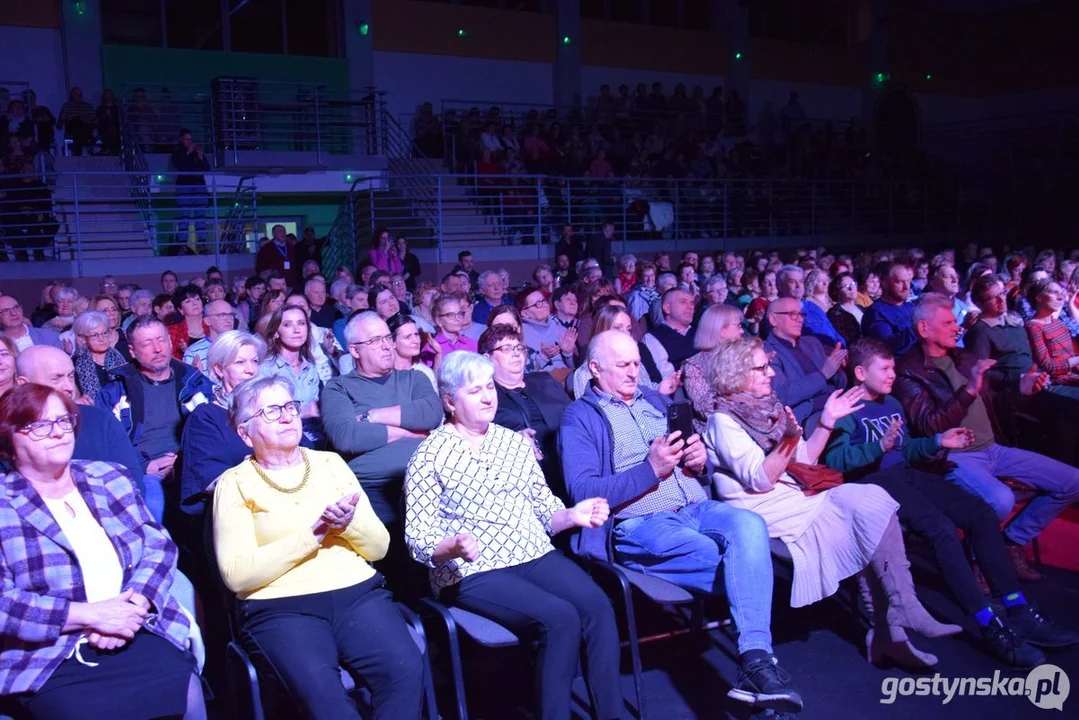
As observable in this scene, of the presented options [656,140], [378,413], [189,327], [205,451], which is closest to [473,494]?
[378,413]

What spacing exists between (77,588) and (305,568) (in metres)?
0.66

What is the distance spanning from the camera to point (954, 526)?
412cm

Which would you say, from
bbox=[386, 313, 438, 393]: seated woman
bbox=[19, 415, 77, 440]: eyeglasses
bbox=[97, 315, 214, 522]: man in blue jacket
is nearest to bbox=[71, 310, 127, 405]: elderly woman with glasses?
bbox=[97, 315, 214, 522]: man in blue jacket

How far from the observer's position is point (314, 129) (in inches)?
594

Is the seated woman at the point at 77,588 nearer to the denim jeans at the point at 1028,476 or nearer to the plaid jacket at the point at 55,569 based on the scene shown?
the plaid jacket at the point at 55,569

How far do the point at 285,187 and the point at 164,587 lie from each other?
1226 cm

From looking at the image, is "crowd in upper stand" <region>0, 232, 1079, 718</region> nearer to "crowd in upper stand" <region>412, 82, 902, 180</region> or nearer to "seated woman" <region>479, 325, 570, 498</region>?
"seated woman" <region>479, 325, 570, 498</region>

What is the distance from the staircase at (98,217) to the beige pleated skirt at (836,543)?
9.81 m

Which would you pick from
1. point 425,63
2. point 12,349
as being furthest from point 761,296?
point 425,63

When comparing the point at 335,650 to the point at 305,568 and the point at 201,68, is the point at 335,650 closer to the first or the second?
the point at 305,568

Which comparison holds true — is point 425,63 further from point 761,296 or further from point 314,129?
point 761,296

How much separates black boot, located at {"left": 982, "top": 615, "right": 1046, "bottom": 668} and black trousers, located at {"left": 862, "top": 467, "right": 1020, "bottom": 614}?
0.31ft

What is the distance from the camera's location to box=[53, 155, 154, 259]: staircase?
458 inches

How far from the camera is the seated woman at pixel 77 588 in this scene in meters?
2.67
